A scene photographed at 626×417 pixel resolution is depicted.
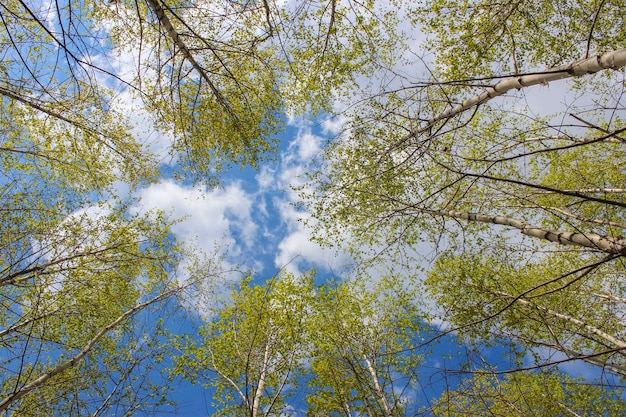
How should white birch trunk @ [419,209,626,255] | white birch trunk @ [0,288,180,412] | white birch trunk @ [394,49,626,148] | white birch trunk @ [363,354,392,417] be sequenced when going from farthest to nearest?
white birch trunk @ [363,354,392,417]
white birch trunk @ [0,288,180,412]
white birch trunk @ [419,209,626,255]
white birch trunk @ [394,49,626,148]

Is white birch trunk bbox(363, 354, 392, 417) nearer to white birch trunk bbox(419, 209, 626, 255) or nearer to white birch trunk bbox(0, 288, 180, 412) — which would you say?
white birch trunk bbox(419, 209, 626, 255)

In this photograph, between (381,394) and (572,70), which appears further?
(381,394)

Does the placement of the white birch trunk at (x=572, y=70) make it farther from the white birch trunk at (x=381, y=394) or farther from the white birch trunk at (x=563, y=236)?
the white birch trunk at (x=381, y=394)

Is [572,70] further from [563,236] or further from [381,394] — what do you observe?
[381,394]

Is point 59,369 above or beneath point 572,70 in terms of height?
beneath

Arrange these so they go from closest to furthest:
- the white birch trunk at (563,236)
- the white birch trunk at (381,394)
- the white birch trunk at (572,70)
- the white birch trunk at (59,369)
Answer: the white birch trunk at (572,70) < the white birch trunk at (563,236) < the white birch trunk at (59,369) < the white birch trunk at (381,394)

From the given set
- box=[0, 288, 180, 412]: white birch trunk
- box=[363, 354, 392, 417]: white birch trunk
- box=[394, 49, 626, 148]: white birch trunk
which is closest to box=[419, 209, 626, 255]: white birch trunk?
box=[394, 49, 626, 148]: white birch trunk

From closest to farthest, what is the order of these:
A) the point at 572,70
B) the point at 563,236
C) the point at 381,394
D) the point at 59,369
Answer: the point at 572,70 < the point at 563,236 < the point at 59,369 < the point at 381,394

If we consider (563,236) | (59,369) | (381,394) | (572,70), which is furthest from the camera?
(381,394)

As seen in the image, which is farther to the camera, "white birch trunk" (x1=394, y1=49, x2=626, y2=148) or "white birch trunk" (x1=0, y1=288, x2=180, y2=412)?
"white birch trunk" (x1=0, y1=288, x2=180, y2=412)

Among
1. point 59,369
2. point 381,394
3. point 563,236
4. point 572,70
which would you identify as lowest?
point 381,394

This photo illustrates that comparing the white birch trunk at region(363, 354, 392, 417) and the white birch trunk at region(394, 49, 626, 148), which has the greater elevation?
the white birch trunk at region(394, 49, 626, 148)

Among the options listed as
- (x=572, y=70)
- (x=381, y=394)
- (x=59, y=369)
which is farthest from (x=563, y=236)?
(x=59, y=369)

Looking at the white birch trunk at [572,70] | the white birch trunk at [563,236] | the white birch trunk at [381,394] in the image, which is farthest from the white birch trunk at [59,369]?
the white birch trunk at [572,70]
